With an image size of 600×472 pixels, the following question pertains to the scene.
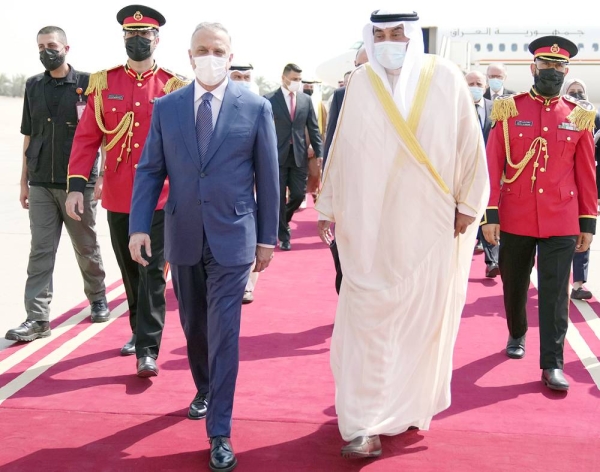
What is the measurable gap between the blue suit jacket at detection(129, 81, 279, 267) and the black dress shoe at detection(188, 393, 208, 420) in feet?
2.73

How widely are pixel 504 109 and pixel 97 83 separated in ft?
8.32

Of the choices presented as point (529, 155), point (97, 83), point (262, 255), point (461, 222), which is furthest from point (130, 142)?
point (529, 155)

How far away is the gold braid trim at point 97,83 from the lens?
6.03 metres

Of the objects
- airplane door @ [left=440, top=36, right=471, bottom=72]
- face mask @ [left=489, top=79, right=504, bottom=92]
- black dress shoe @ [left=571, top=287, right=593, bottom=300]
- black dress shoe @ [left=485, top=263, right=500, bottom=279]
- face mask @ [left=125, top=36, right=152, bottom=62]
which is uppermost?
face mask @ [left=125, top=36, right=152, bottom=62]

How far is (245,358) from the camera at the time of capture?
21.0 feet

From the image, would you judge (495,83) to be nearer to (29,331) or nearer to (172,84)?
(172,84)

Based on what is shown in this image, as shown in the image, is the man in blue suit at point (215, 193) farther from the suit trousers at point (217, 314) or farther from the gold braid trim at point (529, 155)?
the gold braid trim at point (529, 155)

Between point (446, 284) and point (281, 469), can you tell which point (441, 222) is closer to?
point (446, 284)

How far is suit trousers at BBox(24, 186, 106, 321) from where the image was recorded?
269 inches

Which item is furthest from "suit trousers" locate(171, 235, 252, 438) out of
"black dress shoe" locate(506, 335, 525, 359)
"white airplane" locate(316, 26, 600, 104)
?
"white airplane" locate(316, 26, 600, 104)

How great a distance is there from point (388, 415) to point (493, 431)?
698mm

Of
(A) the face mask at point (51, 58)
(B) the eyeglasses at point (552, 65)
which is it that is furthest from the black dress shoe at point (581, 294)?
(A) the face mask at point (51, 58)

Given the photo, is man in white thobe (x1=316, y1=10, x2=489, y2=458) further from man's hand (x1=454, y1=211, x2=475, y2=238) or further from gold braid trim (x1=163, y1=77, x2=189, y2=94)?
gold braid trim (x1=163, y1=77, x2=189, y2=94)

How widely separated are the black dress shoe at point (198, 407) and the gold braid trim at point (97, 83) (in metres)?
2.06
